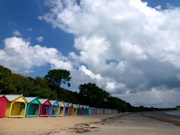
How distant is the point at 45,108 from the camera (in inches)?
1537

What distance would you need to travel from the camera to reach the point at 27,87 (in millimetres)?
44906

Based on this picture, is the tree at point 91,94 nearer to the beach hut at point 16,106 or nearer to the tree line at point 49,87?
the tree line at point 49,87

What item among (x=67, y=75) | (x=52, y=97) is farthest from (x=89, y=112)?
(x=52, y=97)

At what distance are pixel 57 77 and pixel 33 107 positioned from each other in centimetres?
4208

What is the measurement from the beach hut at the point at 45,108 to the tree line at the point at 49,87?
6344mm

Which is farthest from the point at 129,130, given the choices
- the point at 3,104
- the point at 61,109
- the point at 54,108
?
the point at 61,109

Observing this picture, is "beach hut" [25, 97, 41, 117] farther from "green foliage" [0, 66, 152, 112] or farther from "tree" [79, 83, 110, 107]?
"tree" [79, 83, 110, 107]

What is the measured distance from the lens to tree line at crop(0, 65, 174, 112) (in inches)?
1541

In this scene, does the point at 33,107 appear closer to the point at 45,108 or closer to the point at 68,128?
the point at 45,108

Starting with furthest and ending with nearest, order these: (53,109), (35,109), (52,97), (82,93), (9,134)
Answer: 1. (82,93)
2. (52,97)
3. (53,109)
4. (35,109)
5. (9,134)

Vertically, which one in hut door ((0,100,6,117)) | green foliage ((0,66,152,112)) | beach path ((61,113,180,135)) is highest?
green foliage ((0,66,152,112))

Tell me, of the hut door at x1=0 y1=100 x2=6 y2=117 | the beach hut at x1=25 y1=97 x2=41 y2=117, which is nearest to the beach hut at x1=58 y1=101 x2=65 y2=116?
the beach hut at x1=25 y1=97 x2=41 y2=117

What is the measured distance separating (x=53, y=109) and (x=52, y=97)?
1211cm

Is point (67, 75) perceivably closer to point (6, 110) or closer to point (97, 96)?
point (97, 96)
